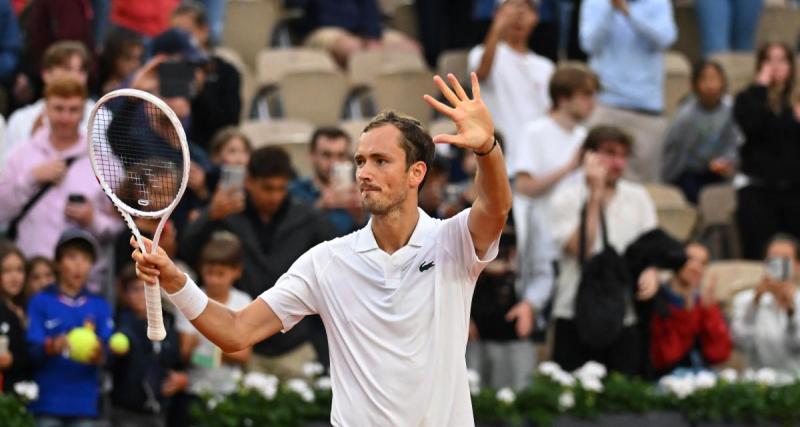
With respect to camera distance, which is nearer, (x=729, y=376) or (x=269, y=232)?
(x=269, y=232)

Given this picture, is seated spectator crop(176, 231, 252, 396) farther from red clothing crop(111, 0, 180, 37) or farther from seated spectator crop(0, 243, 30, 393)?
red clothing crop(111, 0, 180, 37)

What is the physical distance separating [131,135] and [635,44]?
297 inches

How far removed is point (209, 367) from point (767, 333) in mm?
4049

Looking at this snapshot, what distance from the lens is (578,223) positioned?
11.0m

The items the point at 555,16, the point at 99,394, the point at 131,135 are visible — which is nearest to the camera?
the point at 131,135

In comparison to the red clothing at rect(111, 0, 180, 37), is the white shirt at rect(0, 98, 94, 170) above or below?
below

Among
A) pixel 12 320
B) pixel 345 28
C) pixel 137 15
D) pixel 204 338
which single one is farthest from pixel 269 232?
pixel 345 28

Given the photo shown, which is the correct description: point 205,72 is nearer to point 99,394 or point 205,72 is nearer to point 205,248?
point 205,248

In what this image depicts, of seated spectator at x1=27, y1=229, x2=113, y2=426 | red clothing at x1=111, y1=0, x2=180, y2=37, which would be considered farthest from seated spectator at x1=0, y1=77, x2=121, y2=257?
red clothing at x1=111, y1=0, x2=180, y2=37

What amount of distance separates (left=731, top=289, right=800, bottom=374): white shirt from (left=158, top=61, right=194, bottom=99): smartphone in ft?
13.4

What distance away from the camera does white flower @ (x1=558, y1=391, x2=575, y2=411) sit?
10414 millimetres

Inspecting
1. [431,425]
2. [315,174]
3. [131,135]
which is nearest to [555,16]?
[315,174]

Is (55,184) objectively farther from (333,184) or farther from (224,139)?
(333,184)

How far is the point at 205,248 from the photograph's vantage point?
9883mm
